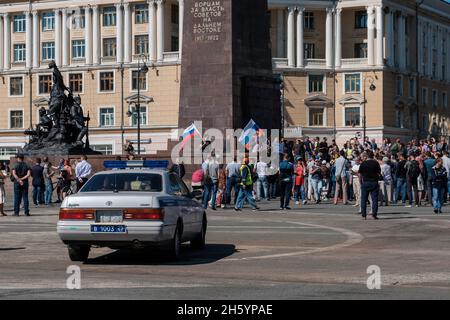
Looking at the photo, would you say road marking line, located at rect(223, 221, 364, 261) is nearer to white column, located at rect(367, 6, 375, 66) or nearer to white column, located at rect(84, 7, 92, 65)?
white column, located at rect(367, 6, 375, 66)

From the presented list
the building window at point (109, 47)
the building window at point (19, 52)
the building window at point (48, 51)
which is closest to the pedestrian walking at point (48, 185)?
the building window at point (109, 47)

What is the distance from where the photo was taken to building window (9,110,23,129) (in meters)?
108

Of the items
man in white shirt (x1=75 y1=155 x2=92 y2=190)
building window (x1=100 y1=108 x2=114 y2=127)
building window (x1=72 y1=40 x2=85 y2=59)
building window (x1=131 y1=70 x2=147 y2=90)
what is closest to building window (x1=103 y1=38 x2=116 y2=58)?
building window (x1=72 y1=40 x2=85 y2=59)

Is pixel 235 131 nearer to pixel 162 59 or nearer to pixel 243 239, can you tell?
pixel 243 239

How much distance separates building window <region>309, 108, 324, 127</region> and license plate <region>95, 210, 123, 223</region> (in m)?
88.5

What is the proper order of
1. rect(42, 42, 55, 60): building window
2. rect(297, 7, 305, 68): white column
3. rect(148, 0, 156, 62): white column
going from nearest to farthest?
rect(148, 0, 156, 62): white column
rect(297, 7, 305, 68): white column
rect(42, 42, 55, 60): building window

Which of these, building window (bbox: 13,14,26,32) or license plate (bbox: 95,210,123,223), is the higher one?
building window (bbox: 13,14,26,32)

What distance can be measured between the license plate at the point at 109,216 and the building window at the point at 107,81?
291ft

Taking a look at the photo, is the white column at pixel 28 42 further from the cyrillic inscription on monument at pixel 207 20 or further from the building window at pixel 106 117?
the cyrillic inscription on monument at pixel 207 20

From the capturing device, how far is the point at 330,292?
1370cm

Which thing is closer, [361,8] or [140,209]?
[140,209]

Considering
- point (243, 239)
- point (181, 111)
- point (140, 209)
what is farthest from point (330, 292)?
point (181, 111)

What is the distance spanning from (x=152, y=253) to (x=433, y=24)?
334ft

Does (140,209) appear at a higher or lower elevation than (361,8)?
lower
